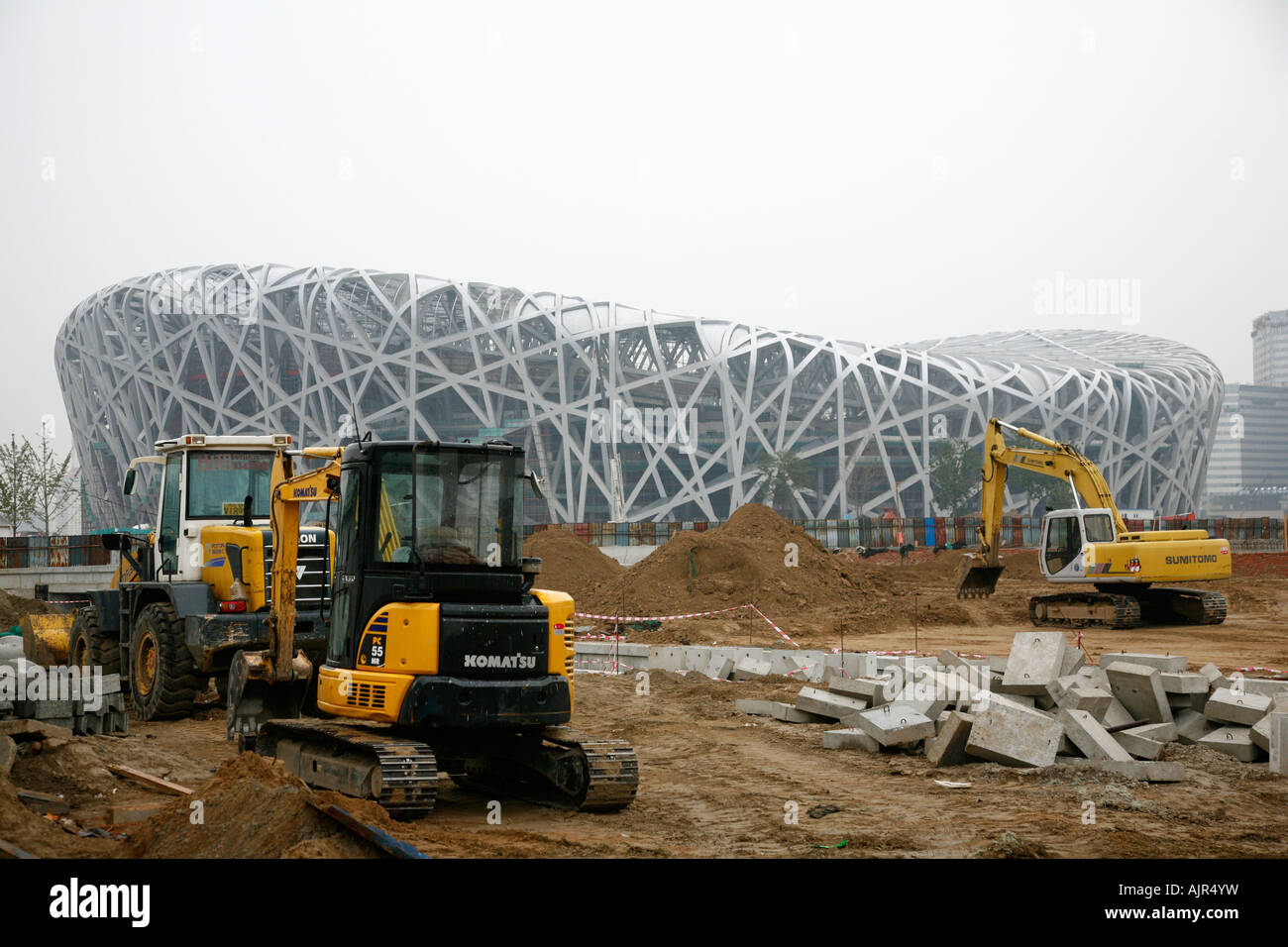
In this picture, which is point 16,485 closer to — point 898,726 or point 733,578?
point 733,578

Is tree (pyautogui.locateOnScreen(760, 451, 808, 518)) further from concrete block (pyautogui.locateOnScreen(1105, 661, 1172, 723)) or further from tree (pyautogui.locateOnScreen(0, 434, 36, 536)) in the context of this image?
concrete block (pyautogui.locateOnScreen(1105, 661, 1172, 723))

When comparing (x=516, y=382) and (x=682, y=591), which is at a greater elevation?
(x=516, y=382)

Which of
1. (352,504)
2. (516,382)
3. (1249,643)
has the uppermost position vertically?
(516,382)

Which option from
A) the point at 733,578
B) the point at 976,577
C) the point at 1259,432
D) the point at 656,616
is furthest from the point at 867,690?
the point at 1259,432

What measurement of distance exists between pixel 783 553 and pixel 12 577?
2016 cm

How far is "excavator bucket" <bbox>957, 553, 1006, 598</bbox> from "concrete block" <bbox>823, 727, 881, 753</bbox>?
1235 centimetres

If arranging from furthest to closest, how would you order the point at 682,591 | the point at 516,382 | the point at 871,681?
1. the point at 516,382
2. the point at 682,591
3. the point at 871,681

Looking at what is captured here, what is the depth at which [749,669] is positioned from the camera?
14328mm

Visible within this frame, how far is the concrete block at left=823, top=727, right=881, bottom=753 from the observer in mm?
9750

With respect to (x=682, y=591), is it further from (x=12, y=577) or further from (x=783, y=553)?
(x=12, y=577)

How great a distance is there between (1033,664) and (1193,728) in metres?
1.33

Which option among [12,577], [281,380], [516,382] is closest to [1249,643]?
[12,577]

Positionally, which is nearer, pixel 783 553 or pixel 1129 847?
pixel 1129 847
